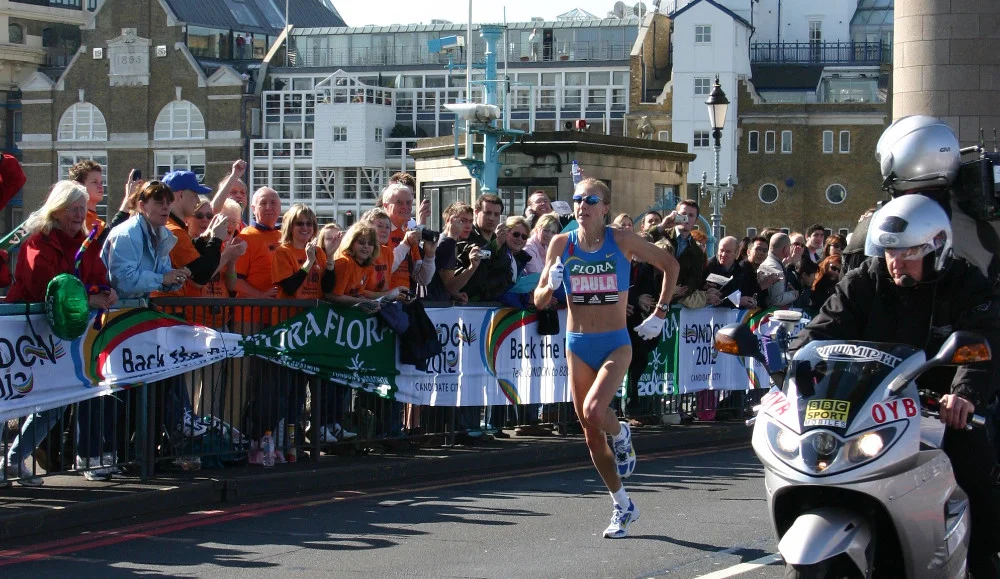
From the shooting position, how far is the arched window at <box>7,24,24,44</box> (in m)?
97.4

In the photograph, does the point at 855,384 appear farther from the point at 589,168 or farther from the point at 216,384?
the point at 589,168

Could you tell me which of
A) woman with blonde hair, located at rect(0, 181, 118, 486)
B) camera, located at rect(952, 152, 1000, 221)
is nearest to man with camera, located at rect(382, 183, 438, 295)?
woman with blonde hair, located at rect(0, 181, 118, 486)

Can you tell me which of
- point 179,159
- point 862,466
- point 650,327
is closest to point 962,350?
point 862,466

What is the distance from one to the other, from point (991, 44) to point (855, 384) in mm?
16683

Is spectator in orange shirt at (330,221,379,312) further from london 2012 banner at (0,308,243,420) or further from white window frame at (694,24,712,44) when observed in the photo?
white window frame at (694,24,712,44)

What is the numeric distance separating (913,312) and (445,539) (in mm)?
3618

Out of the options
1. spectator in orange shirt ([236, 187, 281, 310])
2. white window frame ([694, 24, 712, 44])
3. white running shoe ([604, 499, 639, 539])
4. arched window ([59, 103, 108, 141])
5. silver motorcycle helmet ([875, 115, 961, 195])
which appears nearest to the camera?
silver motorcycle helmet ([875, 115, 961, 195])

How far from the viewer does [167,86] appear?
321ft

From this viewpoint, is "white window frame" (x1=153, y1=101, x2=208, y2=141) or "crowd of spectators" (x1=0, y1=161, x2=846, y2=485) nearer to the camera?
"crowd of spectators" (x1=0, y1=161, x2=846, y2=485)

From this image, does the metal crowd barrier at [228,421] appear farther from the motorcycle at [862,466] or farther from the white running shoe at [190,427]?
the motorcycle at [862,466]

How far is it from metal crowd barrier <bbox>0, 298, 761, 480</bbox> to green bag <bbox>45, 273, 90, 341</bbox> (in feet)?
1.05

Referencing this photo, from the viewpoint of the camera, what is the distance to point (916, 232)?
5832 mm

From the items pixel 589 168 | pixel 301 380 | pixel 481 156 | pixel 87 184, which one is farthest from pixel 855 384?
pixel 481 156

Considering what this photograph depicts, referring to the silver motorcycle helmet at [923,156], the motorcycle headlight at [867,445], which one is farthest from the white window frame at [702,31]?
the motorcycle headlight at [867,445]
